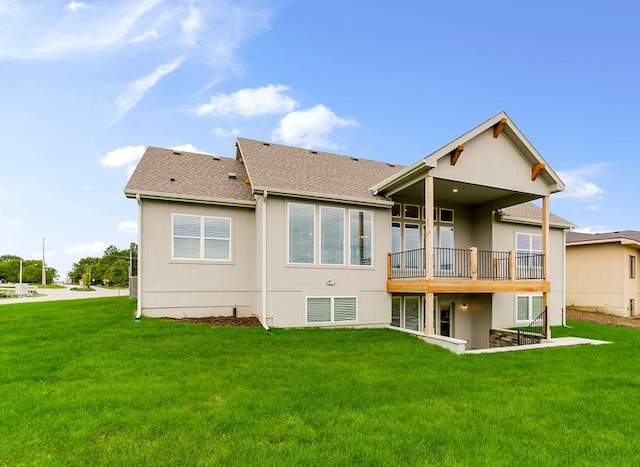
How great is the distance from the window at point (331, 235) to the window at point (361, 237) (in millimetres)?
358

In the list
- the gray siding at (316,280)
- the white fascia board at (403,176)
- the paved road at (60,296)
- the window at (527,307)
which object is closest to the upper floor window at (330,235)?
the gray siding at (316,280)

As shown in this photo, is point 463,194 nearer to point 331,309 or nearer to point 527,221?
point 527,221

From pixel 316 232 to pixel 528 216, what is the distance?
9791 mm

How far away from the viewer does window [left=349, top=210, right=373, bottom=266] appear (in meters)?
11.4

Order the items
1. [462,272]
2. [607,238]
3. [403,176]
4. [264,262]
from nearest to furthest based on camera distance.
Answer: [264,262] → [403,176] → [462,272] → [607,238]

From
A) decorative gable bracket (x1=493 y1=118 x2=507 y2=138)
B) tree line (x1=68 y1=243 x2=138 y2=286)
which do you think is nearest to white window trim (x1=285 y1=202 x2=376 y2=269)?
decorative gable bracket (x1=493 y1=118 x2=507 y2=138)

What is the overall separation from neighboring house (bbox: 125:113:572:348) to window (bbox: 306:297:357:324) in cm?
3

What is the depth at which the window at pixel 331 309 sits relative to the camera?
35.4 feet

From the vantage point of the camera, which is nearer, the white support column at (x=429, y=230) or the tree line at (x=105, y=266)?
the white support column at (x=429, y=230)

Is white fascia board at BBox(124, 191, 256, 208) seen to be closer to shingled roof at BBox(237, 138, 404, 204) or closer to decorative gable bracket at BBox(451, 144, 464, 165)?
shingled roof at BBox(237, 138, 404, 204)

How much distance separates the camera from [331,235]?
440 inches

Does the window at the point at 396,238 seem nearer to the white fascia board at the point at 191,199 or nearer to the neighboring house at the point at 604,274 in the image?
the white fascia board at the point at 191,199

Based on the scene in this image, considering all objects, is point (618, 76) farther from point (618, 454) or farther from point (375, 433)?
point (375, 433)

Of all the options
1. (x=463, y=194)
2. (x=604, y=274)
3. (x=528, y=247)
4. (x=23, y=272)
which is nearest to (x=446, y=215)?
(x=463, y=194)
